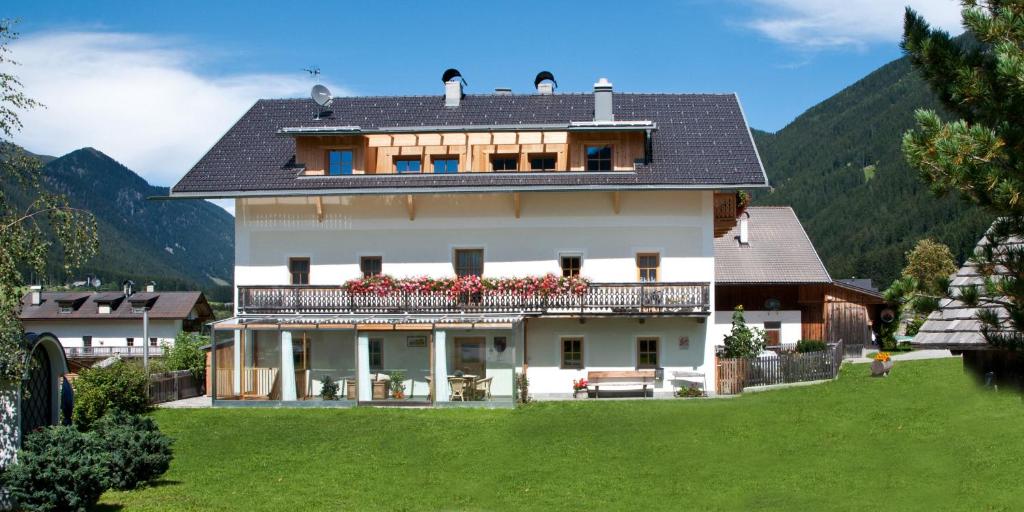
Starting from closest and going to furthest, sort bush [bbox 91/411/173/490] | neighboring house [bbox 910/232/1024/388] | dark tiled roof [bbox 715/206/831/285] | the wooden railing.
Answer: neighboring house [bbox 910/232/1024/388], bush [bbox 91/411/173/490], dark tiled roof [bbox 715/206/831/285], the wooden railing

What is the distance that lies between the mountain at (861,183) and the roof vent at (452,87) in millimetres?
77714

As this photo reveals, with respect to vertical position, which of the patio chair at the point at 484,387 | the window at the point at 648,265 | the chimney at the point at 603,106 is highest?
the chimney at the point at 603,106

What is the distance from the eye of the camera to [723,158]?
98.6 feet

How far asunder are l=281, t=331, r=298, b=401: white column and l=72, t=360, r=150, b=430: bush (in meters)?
3.54

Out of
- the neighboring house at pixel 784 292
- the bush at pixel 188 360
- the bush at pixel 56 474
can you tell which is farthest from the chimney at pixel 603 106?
the bush at pixel 56 474

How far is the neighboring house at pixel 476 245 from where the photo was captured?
2797 centimetres

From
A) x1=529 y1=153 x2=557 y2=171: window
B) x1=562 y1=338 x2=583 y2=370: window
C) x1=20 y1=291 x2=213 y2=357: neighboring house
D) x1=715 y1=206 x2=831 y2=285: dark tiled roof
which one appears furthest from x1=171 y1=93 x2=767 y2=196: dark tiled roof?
x1=20 y1=291 x2=213 y2=357: neighboring house

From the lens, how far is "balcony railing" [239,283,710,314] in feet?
93.9

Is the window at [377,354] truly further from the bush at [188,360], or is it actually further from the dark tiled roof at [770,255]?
the dark tiled roof at [770,255]

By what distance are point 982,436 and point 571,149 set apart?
1684cm

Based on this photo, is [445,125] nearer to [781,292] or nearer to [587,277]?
[587,277]

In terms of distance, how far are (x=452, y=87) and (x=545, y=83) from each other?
3257 millimetres

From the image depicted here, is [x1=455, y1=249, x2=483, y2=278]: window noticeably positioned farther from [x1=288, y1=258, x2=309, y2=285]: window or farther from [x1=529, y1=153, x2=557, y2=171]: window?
[x1=288, y1=258, x2=309, y2=285]: window

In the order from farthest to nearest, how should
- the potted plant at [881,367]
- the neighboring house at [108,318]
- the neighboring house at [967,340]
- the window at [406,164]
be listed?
the neighboring house at [108,318] → the window at [406,164] → the potted plant at [881,367] → the neighboring house at [967,340]
